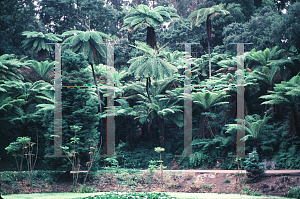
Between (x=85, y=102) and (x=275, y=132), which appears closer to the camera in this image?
(x=85, y=102)

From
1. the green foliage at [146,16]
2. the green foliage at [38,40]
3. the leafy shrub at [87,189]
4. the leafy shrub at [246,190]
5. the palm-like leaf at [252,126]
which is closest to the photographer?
the leafy shrub at [246,190]

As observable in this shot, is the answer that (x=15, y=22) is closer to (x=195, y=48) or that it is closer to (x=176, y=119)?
(x=195, y=48)

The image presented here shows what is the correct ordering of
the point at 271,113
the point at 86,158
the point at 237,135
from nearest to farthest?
the point at 86,158, the point at 237,135, the point at 271,113

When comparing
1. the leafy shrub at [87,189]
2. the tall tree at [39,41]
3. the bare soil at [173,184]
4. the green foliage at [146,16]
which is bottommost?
the leafy shrub at [87,189]

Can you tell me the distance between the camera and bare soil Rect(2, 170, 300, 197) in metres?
9.46

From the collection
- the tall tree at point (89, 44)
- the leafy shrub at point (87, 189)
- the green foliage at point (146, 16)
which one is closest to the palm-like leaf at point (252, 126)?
the leafy shrub at point (87, 189)

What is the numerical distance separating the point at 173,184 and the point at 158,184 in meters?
0.59

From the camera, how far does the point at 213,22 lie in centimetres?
2169

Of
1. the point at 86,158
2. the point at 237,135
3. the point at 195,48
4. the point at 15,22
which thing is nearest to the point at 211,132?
the point at 237,135

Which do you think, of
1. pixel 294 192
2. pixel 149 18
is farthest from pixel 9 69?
pixel 294 192

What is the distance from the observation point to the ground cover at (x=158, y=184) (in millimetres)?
9430

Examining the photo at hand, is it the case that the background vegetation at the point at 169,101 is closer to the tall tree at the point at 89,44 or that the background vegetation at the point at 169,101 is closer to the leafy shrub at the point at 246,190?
the tall tree at the point at 89,44

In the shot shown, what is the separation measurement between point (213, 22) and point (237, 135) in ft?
36.9

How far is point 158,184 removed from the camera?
1099 centimetres
